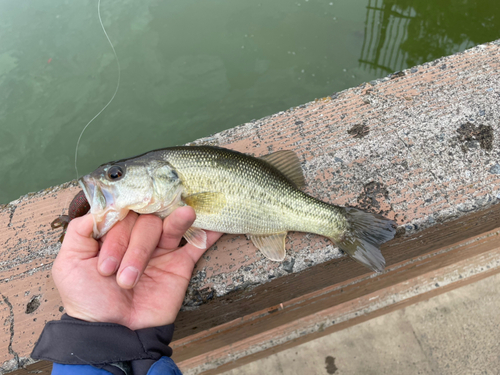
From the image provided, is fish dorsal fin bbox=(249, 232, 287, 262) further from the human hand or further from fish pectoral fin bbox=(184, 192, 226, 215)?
the human hand

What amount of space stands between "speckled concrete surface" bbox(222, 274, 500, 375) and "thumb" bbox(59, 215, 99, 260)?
194 cm

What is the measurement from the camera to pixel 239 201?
6.05 ft

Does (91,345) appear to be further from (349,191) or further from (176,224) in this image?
(349,191)

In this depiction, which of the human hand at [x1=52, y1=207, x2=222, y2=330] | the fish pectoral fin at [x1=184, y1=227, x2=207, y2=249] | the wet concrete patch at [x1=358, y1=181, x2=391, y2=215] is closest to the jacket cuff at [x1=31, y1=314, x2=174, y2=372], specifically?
the human hand at [x1=52, y1=207, x2=222, y2=330]

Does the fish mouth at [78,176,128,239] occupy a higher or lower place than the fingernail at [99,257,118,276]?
higher

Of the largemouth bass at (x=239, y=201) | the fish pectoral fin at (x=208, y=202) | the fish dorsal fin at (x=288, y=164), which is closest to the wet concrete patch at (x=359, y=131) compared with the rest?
the fish dorsal fin at (x=288, y=164)

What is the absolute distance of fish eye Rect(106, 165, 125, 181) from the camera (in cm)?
176

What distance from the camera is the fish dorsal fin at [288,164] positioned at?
200 centimetres

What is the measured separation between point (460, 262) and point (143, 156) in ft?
9.54

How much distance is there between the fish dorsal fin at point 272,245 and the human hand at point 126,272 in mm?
503

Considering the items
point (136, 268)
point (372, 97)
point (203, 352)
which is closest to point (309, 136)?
point (372, 97)

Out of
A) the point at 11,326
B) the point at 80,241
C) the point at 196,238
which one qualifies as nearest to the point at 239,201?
the point at 196,238

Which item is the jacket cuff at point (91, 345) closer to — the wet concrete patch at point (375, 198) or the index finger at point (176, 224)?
the index finger at point (176, 224)

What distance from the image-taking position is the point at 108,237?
1.57 m
